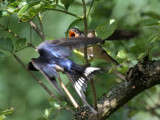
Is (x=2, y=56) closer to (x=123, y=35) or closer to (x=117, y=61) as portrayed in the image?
(x=117, y=61)

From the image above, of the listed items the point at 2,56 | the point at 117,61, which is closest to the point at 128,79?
the point at 117,61

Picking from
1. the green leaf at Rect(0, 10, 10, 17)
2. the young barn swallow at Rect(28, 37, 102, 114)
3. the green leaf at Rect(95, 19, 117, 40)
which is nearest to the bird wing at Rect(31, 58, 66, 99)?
the young barn swallow at Rect(28, 37, 102, 114)

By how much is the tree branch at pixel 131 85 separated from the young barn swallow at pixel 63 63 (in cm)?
13

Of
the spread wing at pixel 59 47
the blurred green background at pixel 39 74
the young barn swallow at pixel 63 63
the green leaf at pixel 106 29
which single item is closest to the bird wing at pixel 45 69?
the young barn swallow at pixel 63 63

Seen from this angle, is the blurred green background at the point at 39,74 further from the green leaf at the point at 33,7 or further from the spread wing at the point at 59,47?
the green leaf at the point at 33,7

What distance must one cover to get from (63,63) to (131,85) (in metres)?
0.38

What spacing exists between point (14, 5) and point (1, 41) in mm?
424

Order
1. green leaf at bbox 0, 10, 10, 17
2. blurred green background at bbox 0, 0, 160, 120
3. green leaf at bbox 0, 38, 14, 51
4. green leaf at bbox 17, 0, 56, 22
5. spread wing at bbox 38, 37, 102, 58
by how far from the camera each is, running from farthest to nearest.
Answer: blurred green background at bbox 0, 0, 160, 120 < green leaf at bbox 0, 38, 14, 51 < green leaf at bbox 0, 10, 10, 17 < spread wing at bbox 38, 37, 102, 58 < green leaf at bbox 17, 0, 56, 22

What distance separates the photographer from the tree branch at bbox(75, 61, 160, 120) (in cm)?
169

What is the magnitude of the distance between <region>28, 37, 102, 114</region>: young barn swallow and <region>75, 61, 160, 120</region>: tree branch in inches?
5.1

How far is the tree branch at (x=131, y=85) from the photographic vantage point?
1.69 m

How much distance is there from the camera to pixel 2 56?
1.96 meters

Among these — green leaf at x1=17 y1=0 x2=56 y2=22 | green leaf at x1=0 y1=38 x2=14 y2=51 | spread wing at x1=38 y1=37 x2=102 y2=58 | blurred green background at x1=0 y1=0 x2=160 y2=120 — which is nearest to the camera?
green leaf at x1=17 y1=0 x2=56 y2=22

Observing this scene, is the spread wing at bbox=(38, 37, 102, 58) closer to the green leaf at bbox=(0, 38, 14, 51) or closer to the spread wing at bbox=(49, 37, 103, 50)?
the spread wing at bbox=(49, 37, 103, 50)
